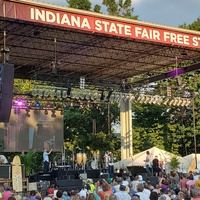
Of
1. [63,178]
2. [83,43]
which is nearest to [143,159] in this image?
[63,178]

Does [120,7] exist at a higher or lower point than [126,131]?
higher

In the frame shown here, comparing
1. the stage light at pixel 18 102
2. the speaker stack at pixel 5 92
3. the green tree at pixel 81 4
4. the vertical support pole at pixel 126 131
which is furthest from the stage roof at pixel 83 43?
the green tree at pixel 81 4

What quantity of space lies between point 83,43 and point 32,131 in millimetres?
7302

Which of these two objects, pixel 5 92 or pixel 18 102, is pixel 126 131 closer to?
pixel 18 102

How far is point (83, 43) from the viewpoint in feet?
54.8

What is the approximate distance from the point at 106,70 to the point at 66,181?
8.14m

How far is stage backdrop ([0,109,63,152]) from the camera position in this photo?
21.6 meters

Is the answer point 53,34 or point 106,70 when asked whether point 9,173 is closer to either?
point 53,34

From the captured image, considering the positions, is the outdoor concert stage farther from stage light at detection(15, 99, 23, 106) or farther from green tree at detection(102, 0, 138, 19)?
green tree at detection(102, 0, 138, 19)

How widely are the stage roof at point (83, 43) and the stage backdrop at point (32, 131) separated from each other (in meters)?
2.14

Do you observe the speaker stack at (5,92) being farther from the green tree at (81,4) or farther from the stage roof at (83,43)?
the green tree at (81,4)

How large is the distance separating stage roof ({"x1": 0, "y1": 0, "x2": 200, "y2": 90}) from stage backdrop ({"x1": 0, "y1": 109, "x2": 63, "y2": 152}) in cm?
214

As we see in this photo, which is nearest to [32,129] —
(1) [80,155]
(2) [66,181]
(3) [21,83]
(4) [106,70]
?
(1) [80,155]

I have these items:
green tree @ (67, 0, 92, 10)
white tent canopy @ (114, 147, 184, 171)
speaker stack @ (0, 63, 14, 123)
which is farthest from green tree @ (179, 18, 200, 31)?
speaker stack @ (0, 63, 14, 123)
